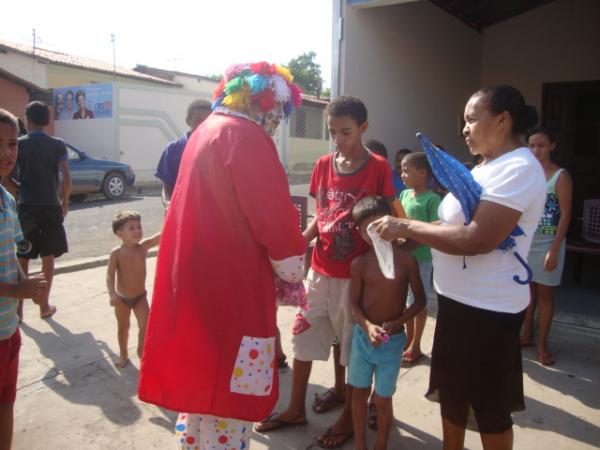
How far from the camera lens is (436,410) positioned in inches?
114

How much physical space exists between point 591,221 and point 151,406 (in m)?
5.31

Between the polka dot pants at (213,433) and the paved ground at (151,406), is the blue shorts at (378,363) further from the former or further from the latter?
the polka dot pants at (213,433)

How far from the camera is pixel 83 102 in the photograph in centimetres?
1914

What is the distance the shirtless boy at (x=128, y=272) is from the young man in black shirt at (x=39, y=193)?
1.43m

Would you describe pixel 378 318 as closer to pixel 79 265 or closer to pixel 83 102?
pixel 79 265

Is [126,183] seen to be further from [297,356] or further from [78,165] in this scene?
[297,356]

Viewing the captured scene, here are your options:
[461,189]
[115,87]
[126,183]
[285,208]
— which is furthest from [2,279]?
Result: [115,87]

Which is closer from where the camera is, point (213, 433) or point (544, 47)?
point (213, 433)

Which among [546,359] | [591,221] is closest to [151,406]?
[546,359]

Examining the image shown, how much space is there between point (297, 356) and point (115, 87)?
17.1 metres

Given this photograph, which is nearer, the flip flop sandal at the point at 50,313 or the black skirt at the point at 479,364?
the black skirt at the point at 479,364

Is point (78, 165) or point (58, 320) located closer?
point (58, 320)

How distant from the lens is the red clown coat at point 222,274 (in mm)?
1766

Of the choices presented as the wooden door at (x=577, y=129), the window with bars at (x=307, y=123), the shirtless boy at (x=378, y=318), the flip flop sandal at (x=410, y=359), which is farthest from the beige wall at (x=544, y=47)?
the window with bars at (x=307, y=123)
